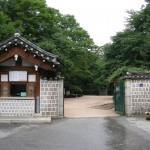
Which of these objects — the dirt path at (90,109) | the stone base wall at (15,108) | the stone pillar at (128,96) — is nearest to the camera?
the stone base wall at (15,108)

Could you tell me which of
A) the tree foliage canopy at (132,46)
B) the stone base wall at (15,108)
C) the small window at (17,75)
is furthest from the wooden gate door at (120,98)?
the small window at (17,75)

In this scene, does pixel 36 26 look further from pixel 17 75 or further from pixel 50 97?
pixel 50 97

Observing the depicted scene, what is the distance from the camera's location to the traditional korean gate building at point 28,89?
1919cm

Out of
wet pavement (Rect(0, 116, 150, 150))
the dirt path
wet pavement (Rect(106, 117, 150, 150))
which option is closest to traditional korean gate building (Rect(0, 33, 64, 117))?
the dirt path

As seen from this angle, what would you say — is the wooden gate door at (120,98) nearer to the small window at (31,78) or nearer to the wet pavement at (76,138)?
the wet pavement at (76,138)

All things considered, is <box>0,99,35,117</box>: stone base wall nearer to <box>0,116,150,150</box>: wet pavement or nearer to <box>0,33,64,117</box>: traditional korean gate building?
<box>0,33,64,117</box>: traditional korean gate building

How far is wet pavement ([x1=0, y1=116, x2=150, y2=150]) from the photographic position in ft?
33.8

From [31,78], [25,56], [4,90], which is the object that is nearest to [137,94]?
[31,78]

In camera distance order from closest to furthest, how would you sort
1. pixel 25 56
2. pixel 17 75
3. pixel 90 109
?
1. pixel 25 56
2. pixel 17 75
3. pixel 90 109

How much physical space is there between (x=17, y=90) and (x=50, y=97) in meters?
2.10

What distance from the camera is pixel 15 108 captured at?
19.2m

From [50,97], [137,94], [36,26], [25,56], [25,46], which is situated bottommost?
[50,97]

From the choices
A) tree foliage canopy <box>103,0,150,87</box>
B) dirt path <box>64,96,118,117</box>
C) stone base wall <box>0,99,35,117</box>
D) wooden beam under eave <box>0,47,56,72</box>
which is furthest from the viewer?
tree foliage canopy <box>103,0,150,87</box>

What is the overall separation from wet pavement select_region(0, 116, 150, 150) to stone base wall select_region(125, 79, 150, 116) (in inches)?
168
